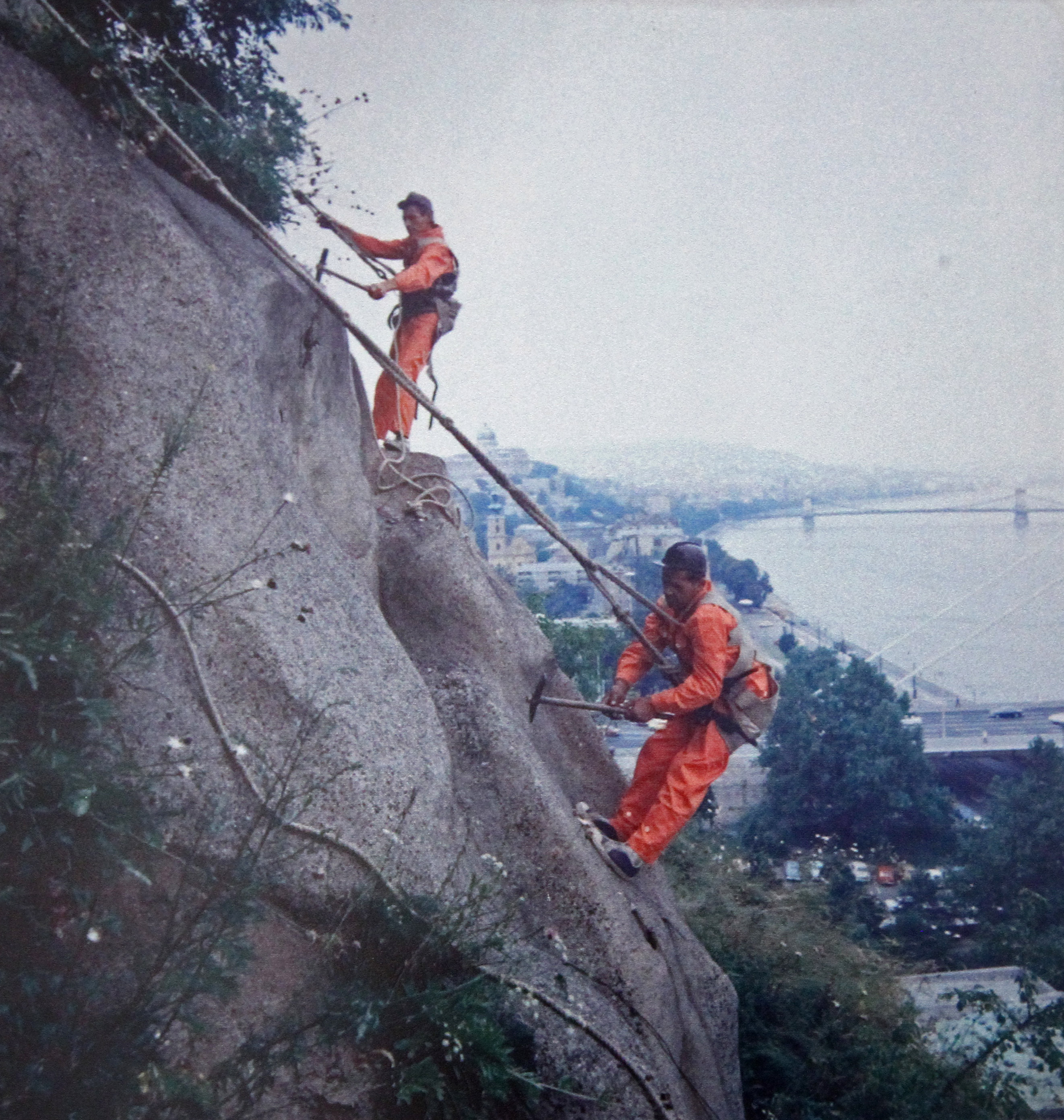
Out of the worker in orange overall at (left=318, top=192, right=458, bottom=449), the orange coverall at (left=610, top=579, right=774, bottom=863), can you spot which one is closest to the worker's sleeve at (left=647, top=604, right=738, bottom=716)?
the orange coverall at (left=610, top=579, right=774, bottom=863)

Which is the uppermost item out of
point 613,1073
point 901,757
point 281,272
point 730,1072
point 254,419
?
point 281,272

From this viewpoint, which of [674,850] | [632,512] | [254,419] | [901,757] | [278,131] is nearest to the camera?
[254,419]

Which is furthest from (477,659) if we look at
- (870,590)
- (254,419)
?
(870,590)

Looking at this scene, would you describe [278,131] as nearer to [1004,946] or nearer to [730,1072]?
[730,1072]

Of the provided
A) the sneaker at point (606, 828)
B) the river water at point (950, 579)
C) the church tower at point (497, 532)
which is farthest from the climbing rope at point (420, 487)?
the river water at point (950, 579)

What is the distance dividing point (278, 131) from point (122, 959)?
4.06 metres

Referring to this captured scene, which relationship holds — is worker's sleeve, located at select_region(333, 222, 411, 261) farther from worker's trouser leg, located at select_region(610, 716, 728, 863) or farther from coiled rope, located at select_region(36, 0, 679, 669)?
worker's trouser leg, located at select_region(610, 716, 728, 863)

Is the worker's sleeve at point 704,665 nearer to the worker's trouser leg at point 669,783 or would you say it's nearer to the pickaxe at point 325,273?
the worker's trouser leg at point 669,783

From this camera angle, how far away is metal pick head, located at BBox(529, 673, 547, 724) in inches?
168

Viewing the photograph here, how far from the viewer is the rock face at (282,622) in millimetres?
2732

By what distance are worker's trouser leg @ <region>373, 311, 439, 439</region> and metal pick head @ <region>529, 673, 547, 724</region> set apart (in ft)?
5.92

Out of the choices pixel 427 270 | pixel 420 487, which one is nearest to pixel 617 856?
pixel 420 487

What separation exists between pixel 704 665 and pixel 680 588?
44 centimetres

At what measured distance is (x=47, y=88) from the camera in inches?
125
